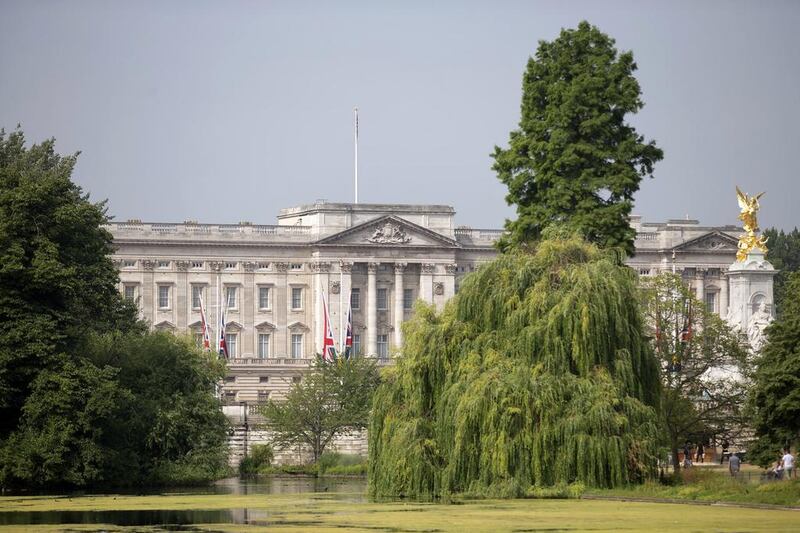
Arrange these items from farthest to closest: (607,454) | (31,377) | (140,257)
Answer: (140,257) < (31,377) < (607,454)

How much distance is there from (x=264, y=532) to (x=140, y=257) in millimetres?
101653

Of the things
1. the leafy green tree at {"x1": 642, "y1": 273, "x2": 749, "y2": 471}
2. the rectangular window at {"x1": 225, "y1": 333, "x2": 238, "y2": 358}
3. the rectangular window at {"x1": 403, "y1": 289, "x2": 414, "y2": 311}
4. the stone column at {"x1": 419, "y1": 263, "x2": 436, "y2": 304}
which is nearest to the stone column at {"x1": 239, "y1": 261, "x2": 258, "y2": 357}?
the rectangular window at {"x1": 225, "y1": 333, "x2": 238, "y2": 358}

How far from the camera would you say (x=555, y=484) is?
183ft

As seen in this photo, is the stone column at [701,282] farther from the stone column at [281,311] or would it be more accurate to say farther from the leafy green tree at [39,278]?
the leafy green tree at [39,278]

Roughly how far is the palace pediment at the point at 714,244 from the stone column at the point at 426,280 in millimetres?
20185

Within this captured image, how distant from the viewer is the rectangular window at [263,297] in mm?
148250

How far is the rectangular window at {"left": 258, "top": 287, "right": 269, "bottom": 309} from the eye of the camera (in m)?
148

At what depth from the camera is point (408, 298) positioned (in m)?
151

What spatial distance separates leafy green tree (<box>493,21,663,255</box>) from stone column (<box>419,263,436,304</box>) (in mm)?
77569

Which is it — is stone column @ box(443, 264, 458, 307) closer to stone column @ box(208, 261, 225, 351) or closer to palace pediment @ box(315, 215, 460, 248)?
palace pediment @ box(315, 215, 460, 248)

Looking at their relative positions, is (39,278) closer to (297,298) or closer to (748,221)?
(748,221)

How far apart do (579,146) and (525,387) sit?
1586 centimetres

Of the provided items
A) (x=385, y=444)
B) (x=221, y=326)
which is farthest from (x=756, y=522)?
(x=221, y=326)

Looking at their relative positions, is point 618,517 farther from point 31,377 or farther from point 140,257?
point 140,257
